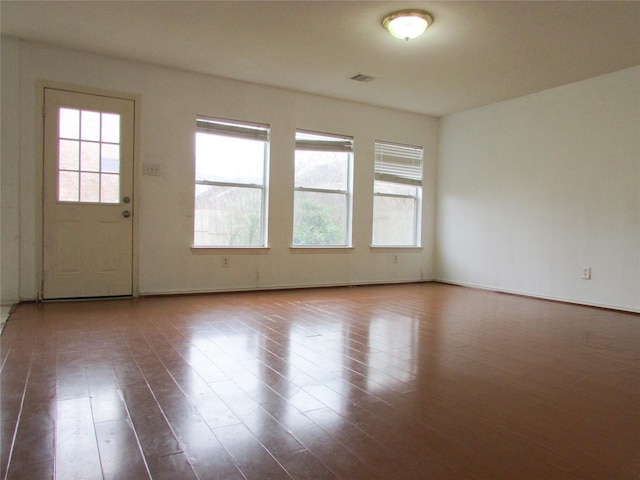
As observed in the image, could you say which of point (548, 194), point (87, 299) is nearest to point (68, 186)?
point (87, 299)

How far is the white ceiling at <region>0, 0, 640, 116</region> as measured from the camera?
3572mm

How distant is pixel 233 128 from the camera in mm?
5484

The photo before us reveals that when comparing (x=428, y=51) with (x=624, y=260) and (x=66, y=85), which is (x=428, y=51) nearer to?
(x=624, y=260)

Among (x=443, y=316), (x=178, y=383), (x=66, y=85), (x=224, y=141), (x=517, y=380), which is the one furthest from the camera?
(x=224, y=141)

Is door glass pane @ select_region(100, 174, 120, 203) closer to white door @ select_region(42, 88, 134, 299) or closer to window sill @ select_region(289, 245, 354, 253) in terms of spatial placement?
white door @ select_region(42, 88, 134, 299)

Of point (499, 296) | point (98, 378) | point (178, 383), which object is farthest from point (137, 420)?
point (499, 296)

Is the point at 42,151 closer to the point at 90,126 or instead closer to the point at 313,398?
the point at 90,126

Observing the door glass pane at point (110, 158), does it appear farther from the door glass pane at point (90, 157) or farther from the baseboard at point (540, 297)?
the baseboard at point (540, 297)

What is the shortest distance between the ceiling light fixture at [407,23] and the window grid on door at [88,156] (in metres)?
3.03

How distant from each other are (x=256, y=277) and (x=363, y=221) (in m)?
1.81

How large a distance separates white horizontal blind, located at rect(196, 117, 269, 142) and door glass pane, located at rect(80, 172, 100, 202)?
1.29 metres

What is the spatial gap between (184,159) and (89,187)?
1060 millimetres

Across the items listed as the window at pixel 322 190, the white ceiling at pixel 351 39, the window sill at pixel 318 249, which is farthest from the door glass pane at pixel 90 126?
the window sill at pixel 318 249

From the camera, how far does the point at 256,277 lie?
569 centimetres
